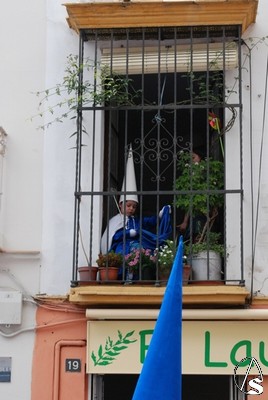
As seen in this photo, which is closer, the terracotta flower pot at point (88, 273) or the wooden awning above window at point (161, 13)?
the terracotta flower pot at point (88, 273)

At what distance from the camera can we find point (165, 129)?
750 cm

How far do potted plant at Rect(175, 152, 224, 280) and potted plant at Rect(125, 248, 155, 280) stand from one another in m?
0.32

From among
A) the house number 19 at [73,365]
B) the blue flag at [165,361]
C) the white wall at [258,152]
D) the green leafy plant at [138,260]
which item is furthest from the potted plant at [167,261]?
the blue flag at [165,361]

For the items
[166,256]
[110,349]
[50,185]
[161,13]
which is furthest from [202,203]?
[161,13]

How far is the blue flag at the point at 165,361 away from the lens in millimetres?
4477

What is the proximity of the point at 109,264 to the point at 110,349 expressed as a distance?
0.69 meters

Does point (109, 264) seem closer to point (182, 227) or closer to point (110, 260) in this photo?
point (110, 260)

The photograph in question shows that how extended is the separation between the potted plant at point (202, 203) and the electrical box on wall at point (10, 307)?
147 centimetres

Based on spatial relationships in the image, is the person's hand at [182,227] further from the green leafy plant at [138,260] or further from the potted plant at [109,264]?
the potted plant at [109,264]

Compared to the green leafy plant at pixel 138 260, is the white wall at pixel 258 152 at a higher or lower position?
higher

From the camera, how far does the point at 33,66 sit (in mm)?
7609

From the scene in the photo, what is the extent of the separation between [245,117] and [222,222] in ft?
3.15

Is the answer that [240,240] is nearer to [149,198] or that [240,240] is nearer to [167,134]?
[167,134]

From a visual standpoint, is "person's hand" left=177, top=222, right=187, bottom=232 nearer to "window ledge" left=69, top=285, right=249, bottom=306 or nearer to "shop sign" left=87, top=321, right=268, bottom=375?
"window ledge" left=69, top=285, right=249, bottom=306
